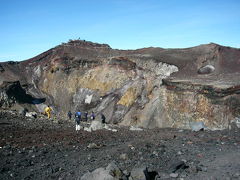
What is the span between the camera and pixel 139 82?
108 ft

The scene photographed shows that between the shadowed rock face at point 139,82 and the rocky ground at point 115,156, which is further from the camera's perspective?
the shadowed rock face at point 139,82

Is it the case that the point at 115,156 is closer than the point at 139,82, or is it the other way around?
the point at 115,156

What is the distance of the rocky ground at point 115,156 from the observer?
31.5 ft

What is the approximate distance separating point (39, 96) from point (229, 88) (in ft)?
89.0

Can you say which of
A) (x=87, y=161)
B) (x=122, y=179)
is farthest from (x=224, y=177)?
(x=87, y=161)

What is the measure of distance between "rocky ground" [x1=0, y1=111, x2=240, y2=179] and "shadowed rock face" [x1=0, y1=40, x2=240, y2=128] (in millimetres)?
9007

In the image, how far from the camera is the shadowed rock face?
24.8 m

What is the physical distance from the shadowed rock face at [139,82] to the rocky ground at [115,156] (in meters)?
9.01

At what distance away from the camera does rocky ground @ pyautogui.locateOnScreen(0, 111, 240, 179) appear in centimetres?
960

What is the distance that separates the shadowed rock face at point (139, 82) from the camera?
24844 millimetres

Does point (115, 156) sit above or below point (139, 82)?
below

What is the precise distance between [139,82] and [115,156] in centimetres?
2196

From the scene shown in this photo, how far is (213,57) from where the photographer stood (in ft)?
112

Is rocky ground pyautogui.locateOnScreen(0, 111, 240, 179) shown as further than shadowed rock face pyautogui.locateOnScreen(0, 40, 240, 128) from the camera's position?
No
